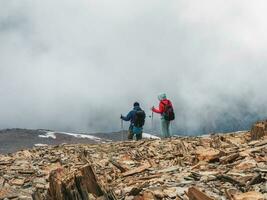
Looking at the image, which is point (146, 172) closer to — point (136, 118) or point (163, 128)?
point (136, 118)

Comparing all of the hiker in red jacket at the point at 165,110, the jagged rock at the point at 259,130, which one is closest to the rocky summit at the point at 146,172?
the jagged rock at the point at 259,130

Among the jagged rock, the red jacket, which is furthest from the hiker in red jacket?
the jagged rock

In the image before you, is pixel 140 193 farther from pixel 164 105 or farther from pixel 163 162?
pixel 164 105

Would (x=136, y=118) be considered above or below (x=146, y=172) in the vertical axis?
above

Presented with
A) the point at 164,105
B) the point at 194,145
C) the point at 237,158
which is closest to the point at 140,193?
the point at 237,158

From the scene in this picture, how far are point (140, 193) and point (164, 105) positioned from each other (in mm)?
19847

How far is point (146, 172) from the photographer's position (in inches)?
795

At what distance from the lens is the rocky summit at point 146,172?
49.0ft

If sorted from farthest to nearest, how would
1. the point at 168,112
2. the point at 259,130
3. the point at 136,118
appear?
the point at 136,118 → the point at 168,112 → the point at 259,130

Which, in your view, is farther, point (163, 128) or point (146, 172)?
point (163, 128)

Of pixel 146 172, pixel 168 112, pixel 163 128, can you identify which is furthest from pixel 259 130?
pixel 163 128

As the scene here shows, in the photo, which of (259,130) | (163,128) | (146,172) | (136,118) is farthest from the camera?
(163,128)

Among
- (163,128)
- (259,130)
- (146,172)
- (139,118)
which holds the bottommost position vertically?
(146,172)

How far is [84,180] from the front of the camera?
15.7 m
